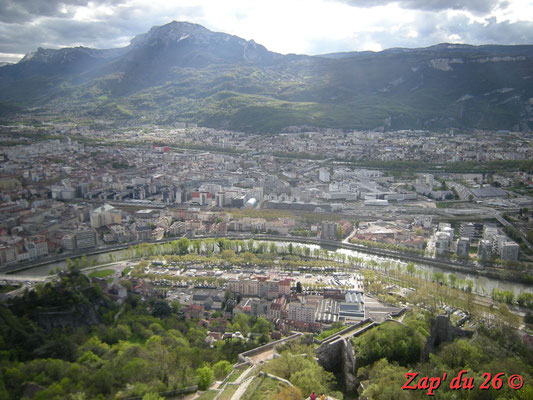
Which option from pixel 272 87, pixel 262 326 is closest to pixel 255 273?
pixel 262 326

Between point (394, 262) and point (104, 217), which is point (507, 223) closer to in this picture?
point (394, 262)

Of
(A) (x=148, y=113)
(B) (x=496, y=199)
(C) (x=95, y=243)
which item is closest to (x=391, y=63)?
(A) (x=148, y=113)

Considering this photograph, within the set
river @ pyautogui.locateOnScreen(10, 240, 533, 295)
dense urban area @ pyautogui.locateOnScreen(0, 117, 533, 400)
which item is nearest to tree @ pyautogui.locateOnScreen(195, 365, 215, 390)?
dense urban area @ pyautogui.locateOnScreen(0, 117, 533, 400)

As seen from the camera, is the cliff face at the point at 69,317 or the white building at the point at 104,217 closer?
the cliff face at the point at 69,317

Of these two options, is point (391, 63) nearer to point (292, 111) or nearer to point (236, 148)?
point (292, 111)

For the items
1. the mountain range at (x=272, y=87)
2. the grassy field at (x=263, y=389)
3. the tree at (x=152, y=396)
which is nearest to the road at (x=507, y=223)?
the grassy field at (x=263, y=389)

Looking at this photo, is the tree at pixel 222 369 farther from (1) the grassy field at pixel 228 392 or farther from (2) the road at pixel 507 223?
(2) the road at pixel 507 223

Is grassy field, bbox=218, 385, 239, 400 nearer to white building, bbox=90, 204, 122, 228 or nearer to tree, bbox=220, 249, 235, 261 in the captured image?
tree, bbox=220, 249, 235, 261
